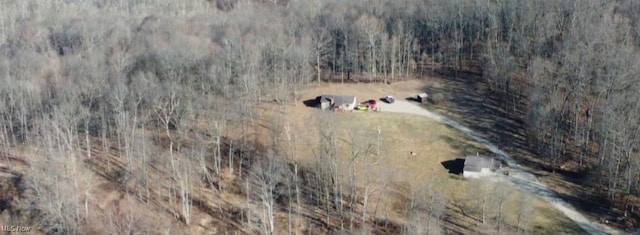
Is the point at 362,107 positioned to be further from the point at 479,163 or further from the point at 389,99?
the point at 479,163

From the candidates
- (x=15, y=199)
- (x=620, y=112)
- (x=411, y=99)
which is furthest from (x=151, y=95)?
(x=620, y=112)

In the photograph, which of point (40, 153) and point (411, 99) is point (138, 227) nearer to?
point (40, 153)

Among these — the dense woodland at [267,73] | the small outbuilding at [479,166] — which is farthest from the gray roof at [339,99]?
the small outbuilding at [479,166]

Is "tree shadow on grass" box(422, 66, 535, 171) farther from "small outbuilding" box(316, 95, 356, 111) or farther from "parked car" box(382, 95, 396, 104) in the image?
"small outbuilding" box(316, 95, 356, 111)

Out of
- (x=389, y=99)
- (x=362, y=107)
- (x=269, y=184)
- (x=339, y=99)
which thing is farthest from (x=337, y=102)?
(x=269, y=184)

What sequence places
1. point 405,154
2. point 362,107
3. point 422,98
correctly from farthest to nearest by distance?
1. point 422,98
2. point 362,107
3. point 405,154

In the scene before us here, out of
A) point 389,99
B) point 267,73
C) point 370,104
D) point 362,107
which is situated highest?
point 267,73

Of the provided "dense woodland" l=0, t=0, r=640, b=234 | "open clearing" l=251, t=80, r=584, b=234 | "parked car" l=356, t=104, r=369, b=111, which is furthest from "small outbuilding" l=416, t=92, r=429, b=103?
"dense woodland" l=0, t=0, r=640, b=234

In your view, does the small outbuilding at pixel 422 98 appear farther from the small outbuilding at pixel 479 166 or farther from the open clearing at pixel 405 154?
the small outbuilding at pixel 479 166
